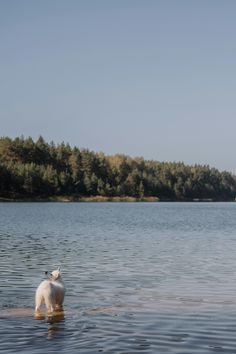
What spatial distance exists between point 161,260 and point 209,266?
136 inches

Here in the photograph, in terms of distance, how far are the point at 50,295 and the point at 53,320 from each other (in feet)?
3.32

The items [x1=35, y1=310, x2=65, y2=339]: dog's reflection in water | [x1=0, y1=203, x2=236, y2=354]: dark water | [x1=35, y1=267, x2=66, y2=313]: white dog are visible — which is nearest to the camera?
[x1=0, y1=203, x2=236, y2=354]: dark water

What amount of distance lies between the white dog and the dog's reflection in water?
9.6 inches

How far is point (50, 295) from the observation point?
1750cm

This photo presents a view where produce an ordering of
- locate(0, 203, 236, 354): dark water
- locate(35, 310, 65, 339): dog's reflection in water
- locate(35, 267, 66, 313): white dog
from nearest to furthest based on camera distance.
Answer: locate(0, 203, 236, 354): dark water < locate(35, 310, 65, 339): dog's reflection in water < locate(35, 267, 66, 313): white dog

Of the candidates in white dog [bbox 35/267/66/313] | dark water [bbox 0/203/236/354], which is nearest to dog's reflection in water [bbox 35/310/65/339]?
dark water [bbox 0/203/236/354]

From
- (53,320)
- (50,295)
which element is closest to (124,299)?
(50,295)

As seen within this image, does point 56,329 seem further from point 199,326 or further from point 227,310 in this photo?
point 227,310

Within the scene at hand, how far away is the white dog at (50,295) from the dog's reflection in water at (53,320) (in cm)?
24

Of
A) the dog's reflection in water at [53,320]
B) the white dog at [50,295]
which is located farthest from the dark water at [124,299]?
the white dog at [50,295]

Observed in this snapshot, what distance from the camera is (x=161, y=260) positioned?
33469mm

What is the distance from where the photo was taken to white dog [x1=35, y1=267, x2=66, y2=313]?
1747 cm

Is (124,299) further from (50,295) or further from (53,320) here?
(53,320)

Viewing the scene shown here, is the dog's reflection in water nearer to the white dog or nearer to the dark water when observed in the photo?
the dark water
